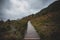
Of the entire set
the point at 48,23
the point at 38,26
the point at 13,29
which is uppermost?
the point at 48,23

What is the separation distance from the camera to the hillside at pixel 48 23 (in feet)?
60.7

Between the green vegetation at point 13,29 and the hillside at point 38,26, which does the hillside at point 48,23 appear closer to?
the hillside at point 38,26

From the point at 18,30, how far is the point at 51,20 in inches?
174

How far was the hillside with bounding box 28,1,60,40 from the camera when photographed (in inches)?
728

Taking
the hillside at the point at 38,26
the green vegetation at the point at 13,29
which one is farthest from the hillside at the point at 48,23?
the green vegetation at the point at 13,29

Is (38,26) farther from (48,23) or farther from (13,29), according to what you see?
(13,29)

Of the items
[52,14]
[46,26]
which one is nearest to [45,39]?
[46,26]

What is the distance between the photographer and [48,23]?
20.5 metres

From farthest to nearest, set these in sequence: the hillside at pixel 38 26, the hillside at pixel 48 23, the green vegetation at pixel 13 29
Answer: the hillside at pixel 48 23 → the hillside at pixel 38 26 → the green vegetation at pixel 13 29

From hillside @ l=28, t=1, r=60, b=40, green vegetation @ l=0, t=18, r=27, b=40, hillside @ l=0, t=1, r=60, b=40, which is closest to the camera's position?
green vegetation @ l=0, t=18, r=27, b=40

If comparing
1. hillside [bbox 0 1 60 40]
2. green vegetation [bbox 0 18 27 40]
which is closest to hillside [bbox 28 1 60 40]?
hillside [bbox 0 1 60 40]

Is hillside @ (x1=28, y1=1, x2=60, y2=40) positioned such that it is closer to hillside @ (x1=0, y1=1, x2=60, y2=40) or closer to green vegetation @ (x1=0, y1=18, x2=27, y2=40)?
hillside @ (x1=0, y1=1, x2=60, y2=40)

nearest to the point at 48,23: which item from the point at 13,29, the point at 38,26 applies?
the point at 38,26

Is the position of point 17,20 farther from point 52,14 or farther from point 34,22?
point 52,14
